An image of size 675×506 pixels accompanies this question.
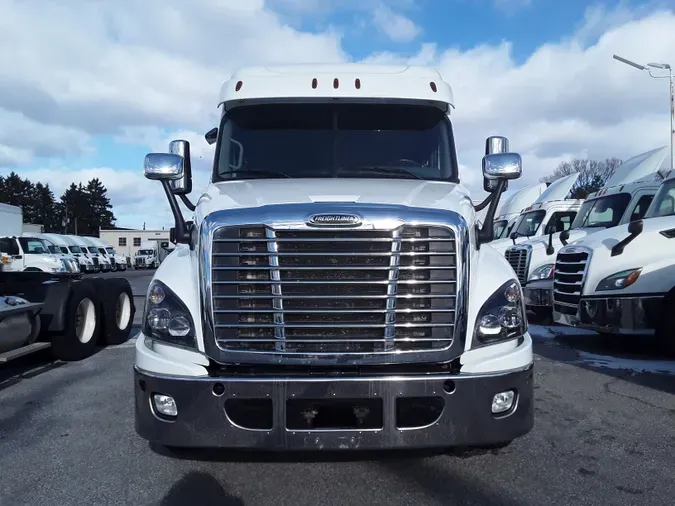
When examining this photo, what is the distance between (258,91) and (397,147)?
123 centimetres

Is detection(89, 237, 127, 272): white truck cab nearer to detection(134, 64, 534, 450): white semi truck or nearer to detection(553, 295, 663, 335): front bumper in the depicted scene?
detection(553, 295, 663, 335): front bumper

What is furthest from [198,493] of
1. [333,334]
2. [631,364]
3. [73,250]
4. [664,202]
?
[73,250]

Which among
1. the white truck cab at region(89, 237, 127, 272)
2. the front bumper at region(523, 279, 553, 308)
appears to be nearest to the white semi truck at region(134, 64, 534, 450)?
the front bumper at region(523, 279, 553, 308)

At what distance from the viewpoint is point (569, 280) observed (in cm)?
881

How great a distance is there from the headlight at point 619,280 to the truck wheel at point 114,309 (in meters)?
6.47

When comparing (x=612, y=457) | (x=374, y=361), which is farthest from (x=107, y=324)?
(x=612, y=457)

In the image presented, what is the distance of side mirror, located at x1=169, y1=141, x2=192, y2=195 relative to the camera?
5.44m

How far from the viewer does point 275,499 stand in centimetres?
378

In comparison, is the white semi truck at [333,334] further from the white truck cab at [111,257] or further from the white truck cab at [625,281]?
the white truck cab at [111,257]

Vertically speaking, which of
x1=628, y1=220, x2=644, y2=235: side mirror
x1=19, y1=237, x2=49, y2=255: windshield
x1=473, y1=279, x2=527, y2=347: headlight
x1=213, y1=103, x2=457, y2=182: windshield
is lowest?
x1=473, y1=279, x2=527, y2=347: headlight

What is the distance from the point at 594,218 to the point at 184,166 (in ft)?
30.4

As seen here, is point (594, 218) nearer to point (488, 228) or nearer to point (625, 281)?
point (625, 281)

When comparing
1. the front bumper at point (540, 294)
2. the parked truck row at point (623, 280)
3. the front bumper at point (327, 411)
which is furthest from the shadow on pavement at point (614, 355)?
the front bumper at point (327, 411)

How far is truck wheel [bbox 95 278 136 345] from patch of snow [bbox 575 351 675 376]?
6.20 metres
